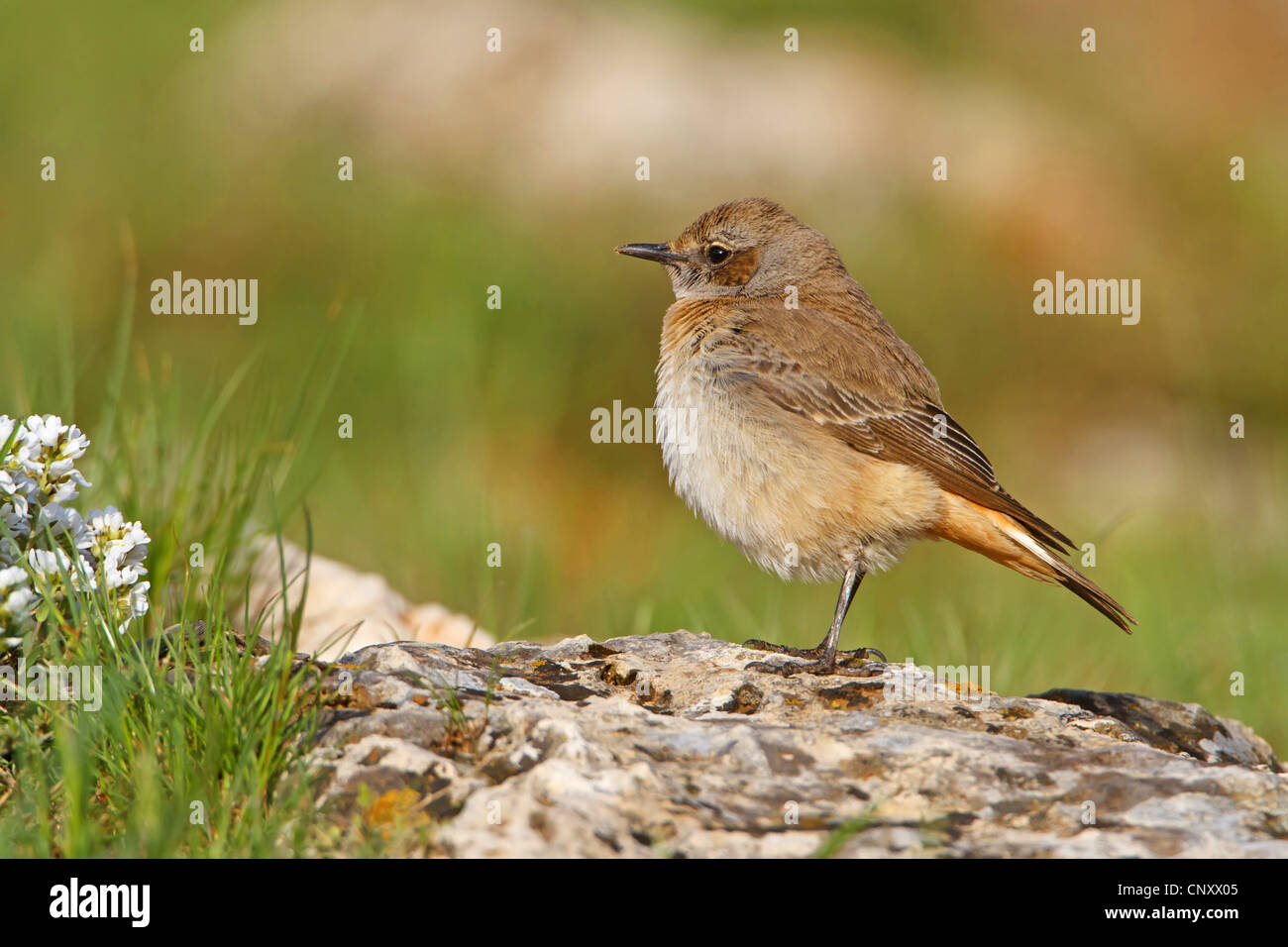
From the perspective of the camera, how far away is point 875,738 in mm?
4277

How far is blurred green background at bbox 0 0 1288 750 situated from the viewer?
10891mm

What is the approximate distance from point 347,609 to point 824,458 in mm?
2583

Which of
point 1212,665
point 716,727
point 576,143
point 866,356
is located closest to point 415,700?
point 716,727

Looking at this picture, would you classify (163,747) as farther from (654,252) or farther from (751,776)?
(654,252)

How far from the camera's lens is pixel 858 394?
7094 mm

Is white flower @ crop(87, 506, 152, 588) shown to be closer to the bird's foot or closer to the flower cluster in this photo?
the flower cluster

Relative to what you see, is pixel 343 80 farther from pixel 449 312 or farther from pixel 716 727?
pixel 716 727

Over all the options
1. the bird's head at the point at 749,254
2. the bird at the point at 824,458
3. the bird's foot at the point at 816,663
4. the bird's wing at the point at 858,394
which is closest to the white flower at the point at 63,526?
the bird's foot at the point at 816,663

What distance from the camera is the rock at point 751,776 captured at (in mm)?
3615

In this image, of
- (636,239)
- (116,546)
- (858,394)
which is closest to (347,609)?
(116,546)

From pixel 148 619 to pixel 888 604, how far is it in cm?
723

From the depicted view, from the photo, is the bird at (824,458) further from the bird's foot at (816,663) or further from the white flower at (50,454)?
the white flower at (50,454)

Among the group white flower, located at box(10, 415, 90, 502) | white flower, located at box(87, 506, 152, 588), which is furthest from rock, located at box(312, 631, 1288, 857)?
white flower, located at box(10, 415, 90, 502)

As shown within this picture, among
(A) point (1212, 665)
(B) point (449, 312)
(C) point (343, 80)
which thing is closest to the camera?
(A) point (1212, 665)
